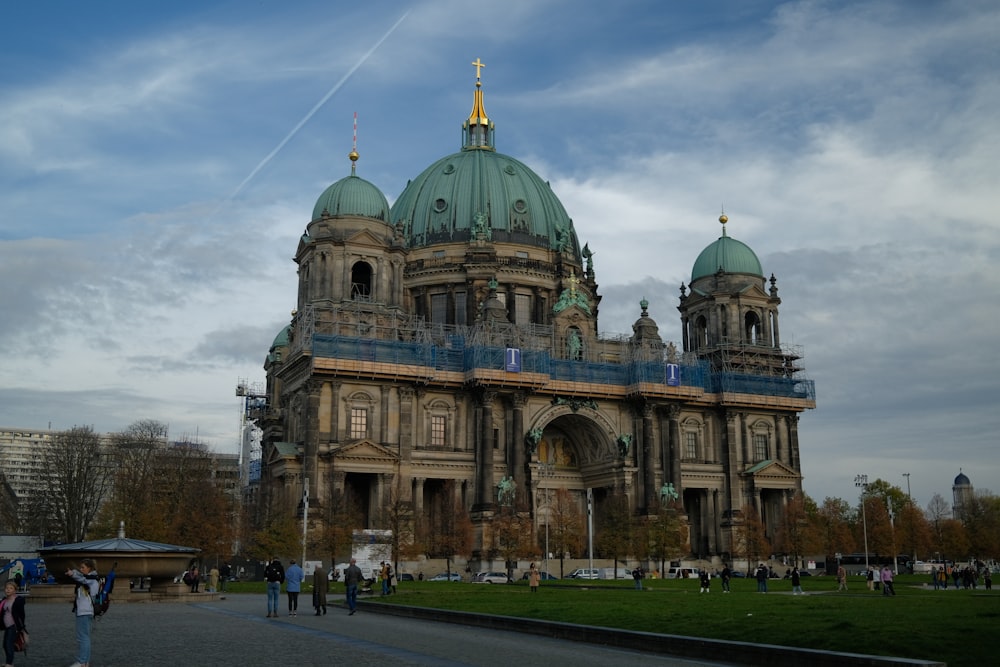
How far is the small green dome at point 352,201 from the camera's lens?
8912cm

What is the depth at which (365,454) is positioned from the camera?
80.7m

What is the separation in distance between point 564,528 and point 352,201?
32.6 metres

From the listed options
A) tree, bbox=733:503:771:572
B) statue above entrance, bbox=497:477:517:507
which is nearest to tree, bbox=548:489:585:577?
statue above entrance, bbox=497:477:517:507

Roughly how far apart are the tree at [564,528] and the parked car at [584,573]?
106 centimetres

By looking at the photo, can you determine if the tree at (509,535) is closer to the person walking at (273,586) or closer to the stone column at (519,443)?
the stone column at (519,443)

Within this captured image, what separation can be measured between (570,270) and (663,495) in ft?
87.1

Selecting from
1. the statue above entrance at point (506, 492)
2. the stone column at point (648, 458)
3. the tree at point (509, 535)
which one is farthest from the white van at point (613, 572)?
the statue above entrance at point (506, 492)

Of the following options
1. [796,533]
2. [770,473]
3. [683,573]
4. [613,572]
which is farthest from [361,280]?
[796,533]

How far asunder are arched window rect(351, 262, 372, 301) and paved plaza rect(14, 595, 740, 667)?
56.5 m

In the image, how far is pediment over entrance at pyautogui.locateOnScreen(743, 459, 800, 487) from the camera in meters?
97.0

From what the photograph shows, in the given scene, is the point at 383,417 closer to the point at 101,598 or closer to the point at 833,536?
the point at 833,536

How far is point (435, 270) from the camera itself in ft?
338

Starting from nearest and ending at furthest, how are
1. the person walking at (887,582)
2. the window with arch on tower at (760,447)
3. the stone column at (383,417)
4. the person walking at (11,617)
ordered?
1. the person walking at (11,617)
2. the person walking at (887,582)
3. the stone column at (383,417)
4. the window with arch on tower at (760,447)

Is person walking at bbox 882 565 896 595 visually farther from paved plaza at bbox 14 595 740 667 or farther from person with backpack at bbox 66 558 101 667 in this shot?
person with backpack at bbox 66 558 101 667
